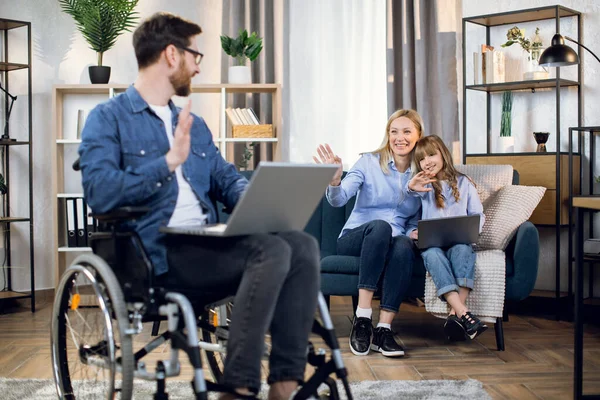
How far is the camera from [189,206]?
2.10 meters

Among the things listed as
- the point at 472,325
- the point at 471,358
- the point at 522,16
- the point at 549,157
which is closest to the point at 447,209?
the point at 472,325

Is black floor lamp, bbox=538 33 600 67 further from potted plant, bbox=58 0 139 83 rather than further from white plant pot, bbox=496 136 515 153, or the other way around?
potted plant, bbox=58 0 139 83

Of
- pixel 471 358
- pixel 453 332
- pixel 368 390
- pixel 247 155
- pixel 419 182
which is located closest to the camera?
pixel 368 390

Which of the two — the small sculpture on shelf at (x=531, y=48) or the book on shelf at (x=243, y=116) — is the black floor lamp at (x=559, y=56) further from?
the book on shelf at (x=243, y=116)

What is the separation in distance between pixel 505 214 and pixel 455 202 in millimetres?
242

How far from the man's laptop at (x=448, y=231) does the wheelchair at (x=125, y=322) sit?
51.0 inches

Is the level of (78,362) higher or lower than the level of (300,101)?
lower

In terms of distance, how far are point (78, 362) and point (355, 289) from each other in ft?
4.70

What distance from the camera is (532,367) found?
294 cm

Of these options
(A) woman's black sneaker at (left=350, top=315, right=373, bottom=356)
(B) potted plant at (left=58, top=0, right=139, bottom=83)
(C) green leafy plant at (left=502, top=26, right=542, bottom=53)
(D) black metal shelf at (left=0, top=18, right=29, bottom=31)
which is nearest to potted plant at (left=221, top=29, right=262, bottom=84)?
(B) potted plant at (left=58, top=0, right=139, bottom=83)

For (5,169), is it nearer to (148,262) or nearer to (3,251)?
(3,251)

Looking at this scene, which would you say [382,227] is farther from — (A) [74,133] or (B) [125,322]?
(A) [74,133]

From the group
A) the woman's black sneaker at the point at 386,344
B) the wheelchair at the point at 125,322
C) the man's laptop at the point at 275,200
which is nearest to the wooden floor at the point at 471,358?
the woman's black sneaker at the point at 386,344

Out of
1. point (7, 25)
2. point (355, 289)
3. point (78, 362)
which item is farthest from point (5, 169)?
point (78, 362)
